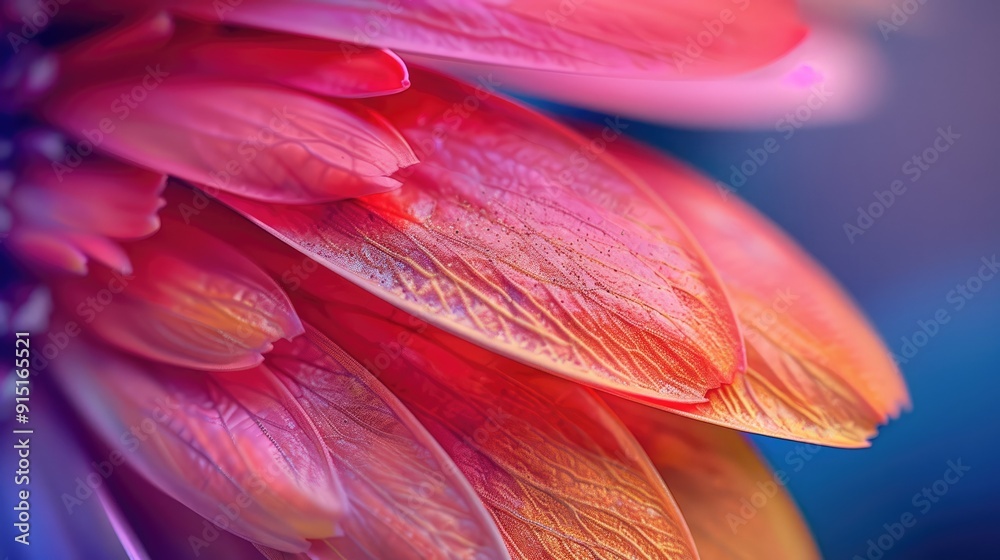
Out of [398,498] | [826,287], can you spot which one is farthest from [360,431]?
[826,287]

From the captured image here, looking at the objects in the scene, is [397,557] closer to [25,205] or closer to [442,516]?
[442,516]
